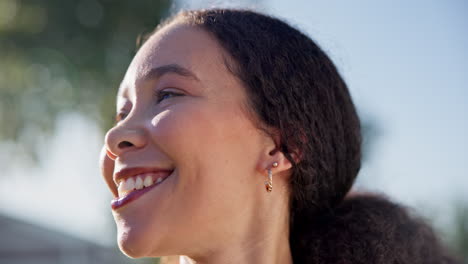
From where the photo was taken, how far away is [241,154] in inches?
74.7

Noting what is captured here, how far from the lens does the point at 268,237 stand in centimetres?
199

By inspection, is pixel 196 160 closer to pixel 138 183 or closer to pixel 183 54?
pixel 138 183

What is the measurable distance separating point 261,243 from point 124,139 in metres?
0.57

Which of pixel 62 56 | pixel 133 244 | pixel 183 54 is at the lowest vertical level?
pixel 133 244

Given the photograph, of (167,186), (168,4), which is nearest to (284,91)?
(167,186)

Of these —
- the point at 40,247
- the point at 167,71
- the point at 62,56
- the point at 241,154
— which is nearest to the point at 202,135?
the point at 241,154

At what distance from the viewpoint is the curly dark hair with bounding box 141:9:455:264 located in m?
2.01

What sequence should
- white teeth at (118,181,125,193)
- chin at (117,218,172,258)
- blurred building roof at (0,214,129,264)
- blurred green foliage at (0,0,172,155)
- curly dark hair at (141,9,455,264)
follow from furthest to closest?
blurred building roof at (0,214,129,264) < blurred green foliage at (0,0,172,155) < curly dark hair at (141,9,455,264) < white teeth at (118,181,125,193) < chin at (117,218,172,258)

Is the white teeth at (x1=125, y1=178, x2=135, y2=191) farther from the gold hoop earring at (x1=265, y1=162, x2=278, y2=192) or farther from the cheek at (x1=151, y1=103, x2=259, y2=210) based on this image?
the gold hoop earring at (x1=265, y1=162, x2=278, y2=192)

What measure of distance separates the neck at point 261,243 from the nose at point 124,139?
409 mm

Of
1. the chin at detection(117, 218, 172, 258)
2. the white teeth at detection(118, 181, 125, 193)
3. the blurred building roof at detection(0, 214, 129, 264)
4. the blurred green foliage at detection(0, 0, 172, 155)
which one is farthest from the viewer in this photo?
the blurred building roof at detection(0, 214, 129, 264)

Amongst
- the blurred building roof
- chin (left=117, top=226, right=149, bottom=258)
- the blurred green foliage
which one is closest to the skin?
chin (left=117, top=226, right=149, bottom=258)

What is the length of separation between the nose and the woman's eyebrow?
0.63 feet

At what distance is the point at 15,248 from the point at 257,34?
995cm
